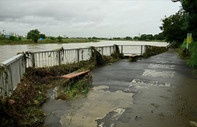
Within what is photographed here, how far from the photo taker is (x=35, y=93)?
182 inches

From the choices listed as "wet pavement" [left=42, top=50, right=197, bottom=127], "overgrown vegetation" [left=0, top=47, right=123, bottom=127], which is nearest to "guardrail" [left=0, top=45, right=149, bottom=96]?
"overgrown vegetation" [left=0, top=47, right=123, bottom=127]

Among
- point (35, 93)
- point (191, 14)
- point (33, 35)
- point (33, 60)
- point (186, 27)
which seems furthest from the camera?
point (33, 35)

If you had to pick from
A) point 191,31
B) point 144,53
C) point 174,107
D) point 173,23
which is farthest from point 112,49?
point 173,23

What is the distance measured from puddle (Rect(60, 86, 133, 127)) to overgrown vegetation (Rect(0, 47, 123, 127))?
50 cm

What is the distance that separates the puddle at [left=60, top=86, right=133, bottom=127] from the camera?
3.24 metres

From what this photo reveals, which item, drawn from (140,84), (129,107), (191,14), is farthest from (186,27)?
(129,107)

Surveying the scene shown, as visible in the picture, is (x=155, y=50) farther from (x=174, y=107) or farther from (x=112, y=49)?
(x=174, y=107)

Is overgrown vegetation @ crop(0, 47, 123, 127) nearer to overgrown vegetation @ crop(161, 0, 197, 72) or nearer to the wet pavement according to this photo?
the wet pavement

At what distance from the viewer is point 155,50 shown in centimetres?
1672

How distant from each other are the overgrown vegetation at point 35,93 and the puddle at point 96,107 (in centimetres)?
50

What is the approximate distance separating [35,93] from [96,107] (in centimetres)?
206

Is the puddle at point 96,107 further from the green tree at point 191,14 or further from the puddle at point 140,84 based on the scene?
the green tree at point 191,14

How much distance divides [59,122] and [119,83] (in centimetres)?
330

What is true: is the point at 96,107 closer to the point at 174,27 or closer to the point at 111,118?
the point at 111,118
